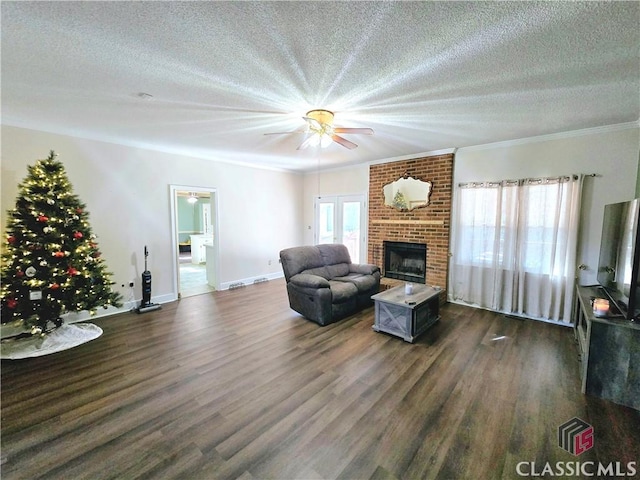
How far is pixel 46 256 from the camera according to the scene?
10.00 ft

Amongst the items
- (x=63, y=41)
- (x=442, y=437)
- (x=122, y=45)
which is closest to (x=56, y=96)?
(x=63, y=41)

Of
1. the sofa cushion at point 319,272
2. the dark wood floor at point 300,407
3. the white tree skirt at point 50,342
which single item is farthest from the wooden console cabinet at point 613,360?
the white tree skirt at point 50,342

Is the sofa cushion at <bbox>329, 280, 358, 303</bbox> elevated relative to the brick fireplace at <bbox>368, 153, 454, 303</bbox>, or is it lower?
lower

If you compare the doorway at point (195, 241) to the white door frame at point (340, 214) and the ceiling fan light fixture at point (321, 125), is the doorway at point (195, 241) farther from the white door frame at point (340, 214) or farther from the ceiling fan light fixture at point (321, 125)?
the ceiling fan light fixture at point (321, 125)

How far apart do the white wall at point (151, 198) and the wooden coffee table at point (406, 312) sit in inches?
137

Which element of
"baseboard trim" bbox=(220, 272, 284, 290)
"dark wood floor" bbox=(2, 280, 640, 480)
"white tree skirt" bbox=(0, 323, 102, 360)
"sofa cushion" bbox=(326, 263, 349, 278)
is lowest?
"dark wood floor" bbox=(2, 280, 640, 480)

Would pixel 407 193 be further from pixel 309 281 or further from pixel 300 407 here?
pixel 300 407

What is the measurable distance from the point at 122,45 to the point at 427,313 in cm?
399

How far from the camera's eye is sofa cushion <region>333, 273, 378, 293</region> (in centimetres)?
424

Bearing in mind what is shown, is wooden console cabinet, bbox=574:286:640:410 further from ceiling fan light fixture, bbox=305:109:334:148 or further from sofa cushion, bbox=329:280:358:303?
ceiling fan light fixture, bbox=305:109:334:148

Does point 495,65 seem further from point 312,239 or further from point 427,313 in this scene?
point 312,239

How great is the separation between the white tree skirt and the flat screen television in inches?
217

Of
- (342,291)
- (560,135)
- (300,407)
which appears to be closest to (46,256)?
(300,407)

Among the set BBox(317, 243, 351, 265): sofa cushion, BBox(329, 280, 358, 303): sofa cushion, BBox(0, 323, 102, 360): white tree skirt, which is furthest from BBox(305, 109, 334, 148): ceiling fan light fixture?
BBox(0, 323, 102, 360): white tree skirt
